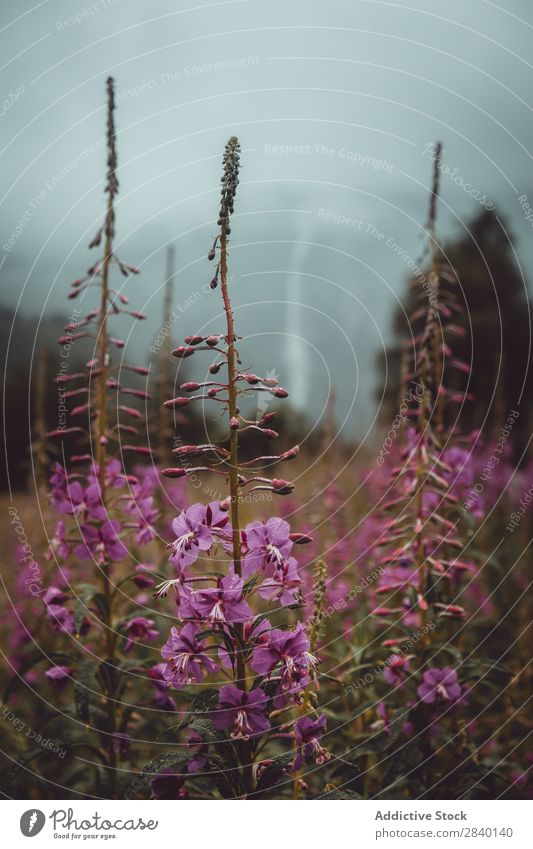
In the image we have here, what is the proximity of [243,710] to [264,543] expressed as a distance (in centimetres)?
53

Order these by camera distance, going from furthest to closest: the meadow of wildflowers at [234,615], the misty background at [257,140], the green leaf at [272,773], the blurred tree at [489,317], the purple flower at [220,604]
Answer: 1. the blurred tree at [489,317]
2. the misty background at [257,140]
3. the green leaf at [272,773]
4. the meadow of wildflowers at [234,615]
5. the purple flower at [220,604]

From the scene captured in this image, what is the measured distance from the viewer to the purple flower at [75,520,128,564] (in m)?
2.78

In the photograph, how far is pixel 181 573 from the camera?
2078 millimetres

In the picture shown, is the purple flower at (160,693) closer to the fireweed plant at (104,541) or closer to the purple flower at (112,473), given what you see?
the fireweed plant at (104,541)

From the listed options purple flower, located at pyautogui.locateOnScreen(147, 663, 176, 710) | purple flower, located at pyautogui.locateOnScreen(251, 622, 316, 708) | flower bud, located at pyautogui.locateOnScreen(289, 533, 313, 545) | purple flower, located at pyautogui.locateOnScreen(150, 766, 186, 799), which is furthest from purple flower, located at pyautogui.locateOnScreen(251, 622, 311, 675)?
purple flower, located at pyautogui.locateOnScreen(147, 663, 176, 710)

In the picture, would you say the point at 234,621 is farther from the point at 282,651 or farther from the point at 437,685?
the point at 437,685

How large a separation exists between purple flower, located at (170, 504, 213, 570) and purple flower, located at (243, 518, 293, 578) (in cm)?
13

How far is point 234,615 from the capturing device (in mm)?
2076

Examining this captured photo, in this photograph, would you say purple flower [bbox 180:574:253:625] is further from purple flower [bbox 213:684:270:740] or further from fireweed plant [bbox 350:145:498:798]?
fireweed plant [bbox 350:145:498:798]

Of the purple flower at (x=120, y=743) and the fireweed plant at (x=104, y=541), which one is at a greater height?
the fireweed plant at (x=104, y=541)

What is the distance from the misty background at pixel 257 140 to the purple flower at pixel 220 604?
4.34 ft

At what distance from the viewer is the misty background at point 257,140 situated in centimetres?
336

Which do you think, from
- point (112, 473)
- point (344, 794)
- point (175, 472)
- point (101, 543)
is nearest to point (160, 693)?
point (101, 543)

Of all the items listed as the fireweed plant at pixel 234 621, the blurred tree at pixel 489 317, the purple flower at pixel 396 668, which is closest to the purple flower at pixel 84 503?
the fireweed plant at pixel 234 621
